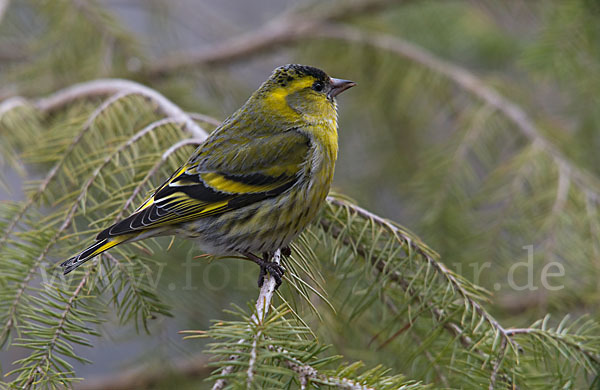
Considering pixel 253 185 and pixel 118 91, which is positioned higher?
pixel 118 91

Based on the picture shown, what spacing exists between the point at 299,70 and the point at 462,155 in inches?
36.3

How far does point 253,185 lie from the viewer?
2.31 meters

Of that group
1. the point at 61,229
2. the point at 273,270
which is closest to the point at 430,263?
the point at 273,270

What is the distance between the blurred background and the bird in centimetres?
33

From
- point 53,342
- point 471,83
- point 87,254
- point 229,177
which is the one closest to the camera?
point 53,342

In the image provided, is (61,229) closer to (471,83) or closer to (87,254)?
(87,254)

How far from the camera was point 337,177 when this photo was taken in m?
3.73

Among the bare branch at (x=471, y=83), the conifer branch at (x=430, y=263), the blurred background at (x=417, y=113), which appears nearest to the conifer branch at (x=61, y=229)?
the blurred background at (x=417, y=113)

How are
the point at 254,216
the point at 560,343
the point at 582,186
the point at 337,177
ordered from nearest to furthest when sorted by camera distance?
the point at 560,343
the point at 254,216
the point at 582,186
the point at 337,177

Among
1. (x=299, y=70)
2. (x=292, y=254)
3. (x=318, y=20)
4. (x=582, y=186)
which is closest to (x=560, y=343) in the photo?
(x=292, y=254)

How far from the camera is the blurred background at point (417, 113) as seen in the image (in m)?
2.53

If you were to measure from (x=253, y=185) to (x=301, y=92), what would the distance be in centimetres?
56

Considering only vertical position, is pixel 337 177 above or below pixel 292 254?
above

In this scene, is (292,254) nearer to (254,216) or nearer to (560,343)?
(254,216)
